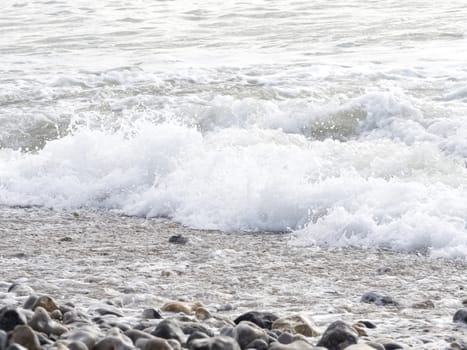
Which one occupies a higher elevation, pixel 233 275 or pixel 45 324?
pixel 45 324

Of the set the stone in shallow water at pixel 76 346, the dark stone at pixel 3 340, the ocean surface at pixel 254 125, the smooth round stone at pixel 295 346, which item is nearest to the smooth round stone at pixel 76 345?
the stone in shallow water at pixel 76 346

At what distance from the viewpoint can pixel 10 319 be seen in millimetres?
3857

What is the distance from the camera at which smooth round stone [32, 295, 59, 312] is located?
4.31 m

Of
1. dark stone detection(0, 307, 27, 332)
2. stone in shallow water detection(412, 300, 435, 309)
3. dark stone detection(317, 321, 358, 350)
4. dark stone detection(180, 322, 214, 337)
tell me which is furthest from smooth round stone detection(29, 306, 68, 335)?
stone in shallow water detection(412, 300, 435, 309)

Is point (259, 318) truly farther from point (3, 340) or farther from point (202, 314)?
point (3, 340)

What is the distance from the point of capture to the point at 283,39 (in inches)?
653

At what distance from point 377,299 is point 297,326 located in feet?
2.86

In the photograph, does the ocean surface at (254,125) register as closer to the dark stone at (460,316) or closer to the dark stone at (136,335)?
the dark stone at (460,316)

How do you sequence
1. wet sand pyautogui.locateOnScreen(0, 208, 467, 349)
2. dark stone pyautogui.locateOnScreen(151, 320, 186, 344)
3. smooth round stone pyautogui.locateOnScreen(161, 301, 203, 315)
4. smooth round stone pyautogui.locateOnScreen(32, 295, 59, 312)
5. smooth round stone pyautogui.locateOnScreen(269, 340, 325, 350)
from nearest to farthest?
1. smooth round stone pyautogui.locateOnScreen(269, 340, 325, 350)
2. dark stone pyautogui.locateOnScreen(151, 320, 186, 344)
3. smooth round stone pyautogui.locateOnScreen(32, 295, 59, 312)
4. smooth round stone pyautogui.locateOnScreen(161, 301, 203, 315)
5. wet sand pyautogui.locateOnScreen(0, 208, 467, 349)

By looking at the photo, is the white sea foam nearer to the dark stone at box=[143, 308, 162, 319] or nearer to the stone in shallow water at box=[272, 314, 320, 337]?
the stone in shallow water at box=[272, 314, 320, 337]

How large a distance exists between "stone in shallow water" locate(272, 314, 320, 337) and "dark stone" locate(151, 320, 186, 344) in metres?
0.52

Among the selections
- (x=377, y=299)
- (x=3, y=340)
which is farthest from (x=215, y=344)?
(x=377, y=299)

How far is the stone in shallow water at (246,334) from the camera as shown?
379cm

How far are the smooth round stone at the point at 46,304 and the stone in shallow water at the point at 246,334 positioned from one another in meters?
0.94
